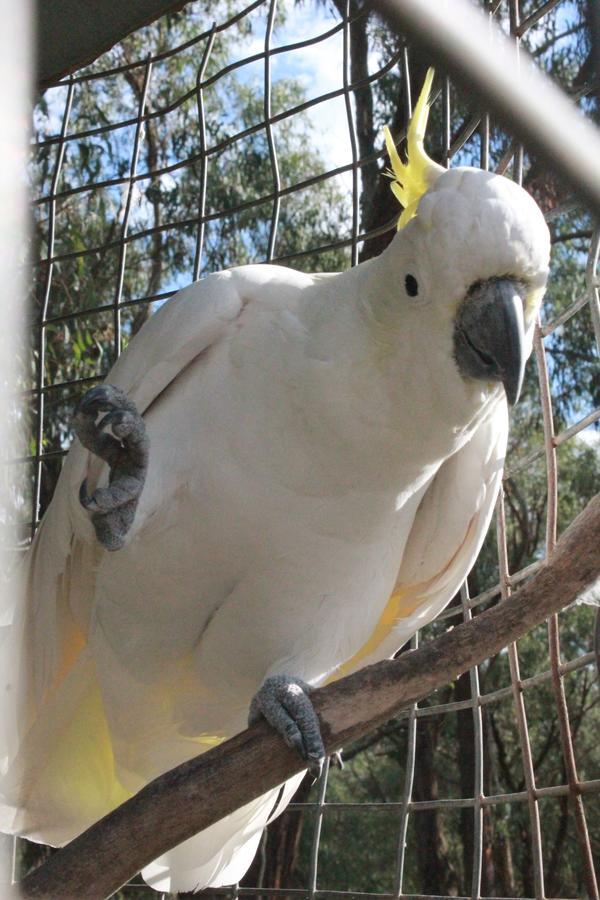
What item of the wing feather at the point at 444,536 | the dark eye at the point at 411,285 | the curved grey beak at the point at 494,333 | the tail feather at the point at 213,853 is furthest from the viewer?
the tail feather at the point at 213,853

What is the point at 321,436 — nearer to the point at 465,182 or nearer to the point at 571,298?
the point at 465,182

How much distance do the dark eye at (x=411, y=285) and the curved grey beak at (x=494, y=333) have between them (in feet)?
0.29

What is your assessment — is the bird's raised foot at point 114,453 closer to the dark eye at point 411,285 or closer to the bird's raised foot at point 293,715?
the bird's raised foot at point 293,715

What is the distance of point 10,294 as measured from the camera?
635 millimetres

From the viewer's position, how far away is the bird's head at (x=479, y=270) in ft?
4.07

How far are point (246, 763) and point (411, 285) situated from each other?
2.25 ft

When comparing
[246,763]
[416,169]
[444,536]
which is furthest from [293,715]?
[416,169]

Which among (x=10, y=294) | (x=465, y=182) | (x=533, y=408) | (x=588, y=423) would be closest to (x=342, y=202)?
(x=533, y=408)

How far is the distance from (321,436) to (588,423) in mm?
577

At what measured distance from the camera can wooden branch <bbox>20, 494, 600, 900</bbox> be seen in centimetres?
124

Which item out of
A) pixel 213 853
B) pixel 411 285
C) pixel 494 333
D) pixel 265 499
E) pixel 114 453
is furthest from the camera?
pixel 213 853

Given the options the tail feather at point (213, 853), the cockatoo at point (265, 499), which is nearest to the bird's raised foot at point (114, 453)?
the cockatoo at point (265, 499)

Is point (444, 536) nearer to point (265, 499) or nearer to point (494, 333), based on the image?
point (265, 499)

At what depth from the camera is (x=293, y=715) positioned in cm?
139
